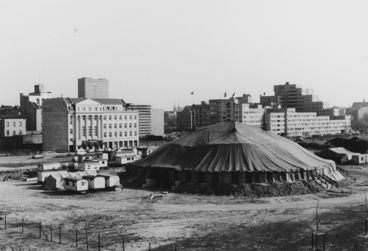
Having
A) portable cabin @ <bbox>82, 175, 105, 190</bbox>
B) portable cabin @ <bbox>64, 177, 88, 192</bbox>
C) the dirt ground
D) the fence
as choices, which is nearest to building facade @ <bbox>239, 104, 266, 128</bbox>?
the dirt ground

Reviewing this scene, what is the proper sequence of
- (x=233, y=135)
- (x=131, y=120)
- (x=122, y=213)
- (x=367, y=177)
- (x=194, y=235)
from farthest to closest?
1. (x=131, y=120)
2. (x=367, y=177)
3. (x=233, y=135)
4. (x=122, y=213)
5. (x=194, y=235)

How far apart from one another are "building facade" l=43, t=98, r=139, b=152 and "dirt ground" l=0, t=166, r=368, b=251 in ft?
194

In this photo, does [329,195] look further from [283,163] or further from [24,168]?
[24,168]

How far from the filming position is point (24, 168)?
3693 inches

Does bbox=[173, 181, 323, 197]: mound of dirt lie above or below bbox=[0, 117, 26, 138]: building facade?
below

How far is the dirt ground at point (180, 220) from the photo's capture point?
37.8 meters

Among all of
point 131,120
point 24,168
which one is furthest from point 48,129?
point 24,168

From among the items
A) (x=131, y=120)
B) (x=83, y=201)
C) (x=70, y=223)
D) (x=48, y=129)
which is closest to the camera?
(x=70, y=223)

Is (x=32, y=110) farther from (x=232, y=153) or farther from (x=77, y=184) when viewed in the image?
(x=232, y=153)

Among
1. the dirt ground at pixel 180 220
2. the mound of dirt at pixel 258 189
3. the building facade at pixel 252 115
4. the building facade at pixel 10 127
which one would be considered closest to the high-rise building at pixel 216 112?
the building facade at pixel 252 115

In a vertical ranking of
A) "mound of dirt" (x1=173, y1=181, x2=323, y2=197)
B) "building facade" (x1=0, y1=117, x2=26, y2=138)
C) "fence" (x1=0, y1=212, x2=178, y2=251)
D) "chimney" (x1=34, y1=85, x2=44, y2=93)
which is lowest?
"fence" (x1=0, y1=212, x2=178, y2=251)

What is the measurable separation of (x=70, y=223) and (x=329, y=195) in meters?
32.2

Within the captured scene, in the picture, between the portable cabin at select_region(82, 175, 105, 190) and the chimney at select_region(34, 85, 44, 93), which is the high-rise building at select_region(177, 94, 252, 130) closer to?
the chimney at select_region(34, 85, 44, 93)

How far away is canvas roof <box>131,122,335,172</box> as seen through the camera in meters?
64.2
